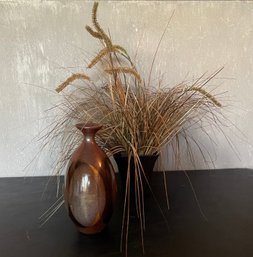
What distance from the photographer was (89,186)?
0.71 metres

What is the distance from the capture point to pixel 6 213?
0.88 meters

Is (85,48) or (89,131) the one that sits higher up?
(85,48)

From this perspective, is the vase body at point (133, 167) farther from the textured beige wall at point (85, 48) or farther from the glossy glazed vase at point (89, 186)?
the textured beige wall at point (85, 48)

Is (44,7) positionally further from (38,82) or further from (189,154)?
(189,154)

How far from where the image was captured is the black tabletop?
0.69 meters

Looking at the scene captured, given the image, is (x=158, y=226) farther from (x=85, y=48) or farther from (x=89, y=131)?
(x=85, y=48)

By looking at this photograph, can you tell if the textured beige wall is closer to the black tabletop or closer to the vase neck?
the black tabletop

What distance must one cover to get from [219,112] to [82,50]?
1.85ft

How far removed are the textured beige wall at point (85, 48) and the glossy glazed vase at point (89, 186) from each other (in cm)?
47

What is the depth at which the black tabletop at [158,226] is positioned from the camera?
69 centimetres

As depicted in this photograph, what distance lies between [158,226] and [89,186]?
22 cm

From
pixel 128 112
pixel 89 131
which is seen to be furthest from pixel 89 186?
pixel 128 112

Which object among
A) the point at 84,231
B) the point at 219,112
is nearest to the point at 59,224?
the point at 84,231

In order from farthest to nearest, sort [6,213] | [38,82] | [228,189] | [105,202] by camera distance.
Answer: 1. [38,82]
2. [228,189]
3. [6,213]
4. [105,202]
